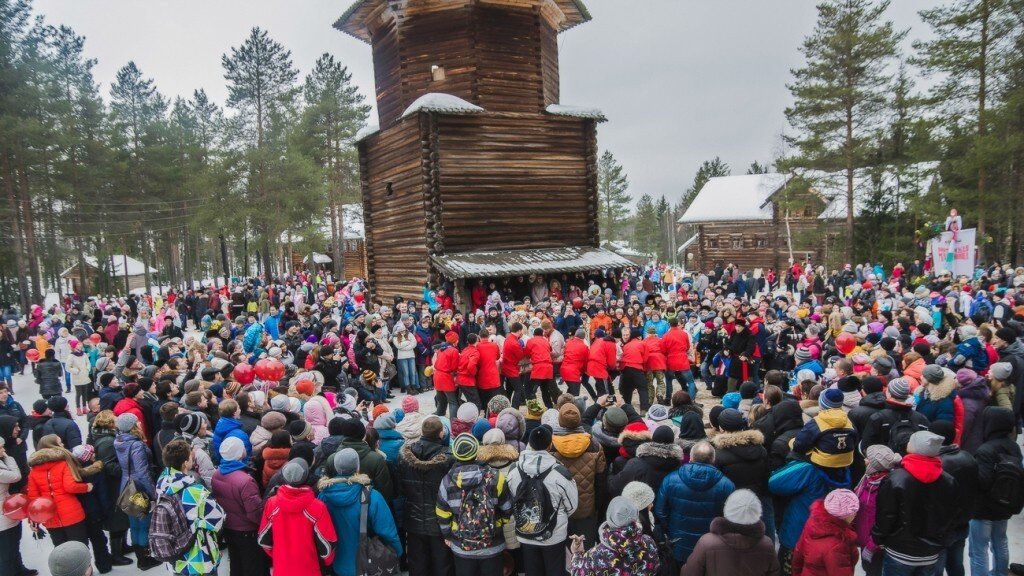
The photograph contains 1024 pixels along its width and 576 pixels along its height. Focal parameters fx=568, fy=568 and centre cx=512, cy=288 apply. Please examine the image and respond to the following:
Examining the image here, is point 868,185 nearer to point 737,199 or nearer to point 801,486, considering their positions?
point 737,199

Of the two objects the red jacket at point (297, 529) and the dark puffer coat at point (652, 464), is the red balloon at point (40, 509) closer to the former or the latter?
the red jacket at point (297, 529)

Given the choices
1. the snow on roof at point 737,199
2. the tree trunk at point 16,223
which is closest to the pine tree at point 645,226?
the snow on roof at point 737,199

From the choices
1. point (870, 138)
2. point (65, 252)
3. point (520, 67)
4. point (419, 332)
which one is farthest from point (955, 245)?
point (65, 252)

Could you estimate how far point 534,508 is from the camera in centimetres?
456

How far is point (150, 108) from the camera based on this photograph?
45.2m

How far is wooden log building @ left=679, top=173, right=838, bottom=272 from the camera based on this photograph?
4169 cm

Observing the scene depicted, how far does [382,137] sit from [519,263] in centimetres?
818

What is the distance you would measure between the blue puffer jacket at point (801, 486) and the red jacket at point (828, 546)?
701mm

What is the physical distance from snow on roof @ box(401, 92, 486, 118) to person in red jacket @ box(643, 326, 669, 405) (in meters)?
12.6

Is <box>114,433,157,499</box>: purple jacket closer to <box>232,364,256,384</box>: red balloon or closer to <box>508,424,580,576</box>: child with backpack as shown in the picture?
<box>232,364,256,384</box>: red balloon

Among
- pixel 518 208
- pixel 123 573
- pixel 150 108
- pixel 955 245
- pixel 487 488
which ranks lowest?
pixel 123 573

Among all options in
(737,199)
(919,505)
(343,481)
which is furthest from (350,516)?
(737,199)

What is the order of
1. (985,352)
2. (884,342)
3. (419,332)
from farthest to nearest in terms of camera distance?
(419,332) < (884,342) < (985,352)

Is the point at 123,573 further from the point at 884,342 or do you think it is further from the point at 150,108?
the point at 150,108
